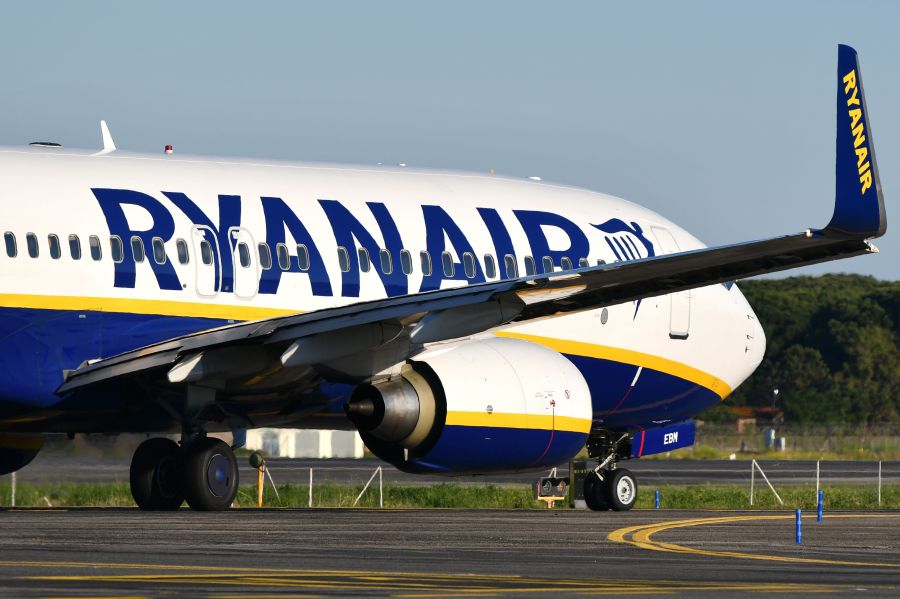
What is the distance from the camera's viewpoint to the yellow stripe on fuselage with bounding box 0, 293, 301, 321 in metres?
22.4

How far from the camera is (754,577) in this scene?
621 inches

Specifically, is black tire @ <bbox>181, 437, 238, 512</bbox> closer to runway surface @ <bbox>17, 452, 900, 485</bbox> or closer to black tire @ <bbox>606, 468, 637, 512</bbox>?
black tire @ <bbox>606, 468, 637, 512</bbox>

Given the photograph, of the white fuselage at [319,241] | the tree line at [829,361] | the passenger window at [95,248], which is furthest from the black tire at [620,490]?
the tree line at [829,361]

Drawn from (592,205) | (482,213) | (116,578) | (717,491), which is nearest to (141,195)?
(482,213)

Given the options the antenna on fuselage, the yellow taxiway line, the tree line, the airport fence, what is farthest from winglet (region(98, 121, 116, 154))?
the tree line

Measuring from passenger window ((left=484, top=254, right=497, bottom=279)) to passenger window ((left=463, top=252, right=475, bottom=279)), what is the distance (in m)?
0.21

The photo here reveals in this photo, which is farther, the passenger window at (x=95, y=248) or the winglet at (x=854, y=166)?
the passenger window at (x=95, y=248)

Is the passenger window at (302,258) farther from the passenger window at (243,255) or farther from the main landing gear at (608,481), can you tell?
the main landing gear at (608,481)

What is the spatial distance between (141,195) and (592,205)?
8016 millimetres

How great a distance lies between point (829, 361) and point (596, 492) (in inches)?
3254

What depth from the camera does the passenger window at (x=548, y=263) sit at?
27.2m

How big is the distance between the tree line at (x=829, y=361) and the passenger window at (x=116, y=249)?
7618cm

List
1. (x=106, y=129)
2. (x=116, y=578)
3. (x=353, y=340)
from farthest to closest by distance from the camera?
1. (x=106, y=129)
2. (x=353, y=340)
3. (x=116, y=578)

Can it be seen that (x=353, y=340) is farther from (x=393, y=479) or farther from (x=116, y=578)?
(x=393, y=479)
